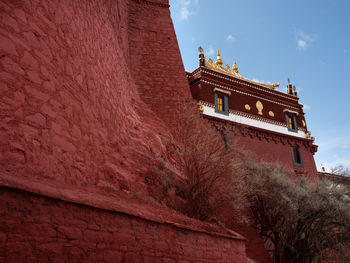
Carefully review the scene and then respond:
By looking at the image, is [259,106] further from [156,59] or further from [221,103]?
[156,59]

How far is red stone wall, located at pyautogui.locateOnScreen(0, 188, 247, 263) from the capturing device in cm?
297

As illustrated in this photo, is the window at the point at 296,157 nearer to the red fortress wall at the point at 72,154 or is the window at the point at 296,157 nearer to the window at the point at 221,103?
the window at the point at 221,103

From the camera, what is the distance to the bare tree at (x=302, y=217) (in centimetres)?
1272

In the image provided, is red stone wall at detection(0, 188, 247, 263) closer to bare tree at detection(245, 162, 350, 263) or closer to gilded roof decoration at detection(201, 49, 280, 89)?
bare tree at detection(245, 162, 350, 263)

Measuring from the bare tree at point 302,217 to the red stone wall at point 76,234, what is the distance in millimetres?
8110

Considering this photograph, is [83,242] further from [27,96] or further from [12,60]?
[12,60]

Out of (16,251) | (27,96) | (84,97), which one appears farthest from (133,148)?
(16,251)

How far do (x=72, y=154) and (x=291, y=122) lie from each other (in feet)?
62.7

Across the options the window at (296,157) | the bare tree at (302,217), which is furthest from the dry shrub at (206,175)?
the window at (296,157)

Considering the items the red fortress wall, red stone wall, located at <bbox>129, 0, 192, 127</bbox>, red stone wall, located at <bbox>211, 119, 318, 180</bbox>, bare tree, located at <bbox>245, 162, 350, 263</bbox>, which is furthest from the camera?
red stone wall, located at <bbox>211, 119, 318, 180</bbox>

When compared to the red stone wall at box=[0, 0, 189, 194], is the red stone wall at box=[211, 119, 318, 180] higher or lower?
higher

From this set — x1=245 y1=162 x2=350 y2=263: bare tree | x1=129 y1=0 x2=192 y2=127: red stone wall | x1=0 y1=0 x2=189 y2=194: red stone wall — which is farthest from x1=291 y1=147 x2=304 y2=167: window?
x1=0 y1=0 x2=189 y2=194: red stone wall

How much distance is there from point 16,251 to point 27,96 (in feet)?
6.70

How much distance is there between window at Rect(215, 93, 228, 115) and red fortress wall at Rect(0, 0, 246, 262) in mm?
10544
